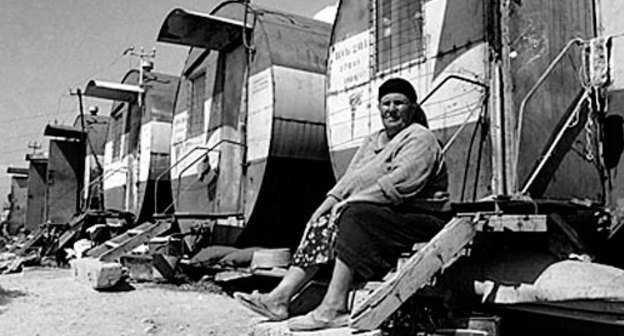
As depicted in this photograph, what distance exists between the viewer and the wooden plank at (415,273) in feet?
10.5

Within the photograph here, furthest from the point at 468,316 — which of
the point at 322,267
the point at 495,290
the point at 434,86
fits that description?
the point at 434,86

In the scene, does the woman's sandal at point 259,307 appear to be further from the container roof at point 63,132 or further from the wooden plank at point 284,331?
the container roof at point 63,132

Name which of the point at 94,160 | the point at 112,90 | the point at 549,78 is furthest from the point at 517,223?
the point at 94,160

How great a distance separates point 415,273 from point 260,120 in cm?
432

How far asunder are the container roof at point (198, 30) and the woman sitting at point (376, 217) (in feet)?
14.0

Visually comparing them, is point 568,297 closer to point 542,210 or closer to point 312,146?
point 542,210

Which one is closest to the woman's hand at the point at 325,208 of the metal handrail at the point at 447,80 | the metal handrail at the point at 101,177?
the metal handrail at the point at 447,80

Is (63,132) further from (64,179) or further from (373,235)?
(373,235)

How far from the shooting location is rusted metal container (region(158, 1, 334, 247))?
720 centimetres

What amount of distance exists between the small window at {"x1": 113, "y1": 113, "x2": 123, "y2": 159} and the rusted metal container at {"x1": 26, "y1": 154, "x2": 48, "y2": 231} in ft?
17.8

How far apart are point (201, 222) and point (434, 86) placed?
14.8 feet

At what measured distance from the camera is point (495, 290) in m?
3.57

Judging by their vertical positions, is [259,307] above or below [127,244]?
below

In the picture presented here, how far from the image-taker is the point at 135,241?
29.5ft
